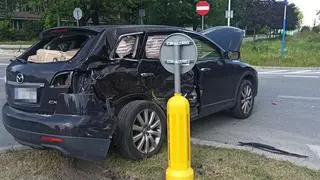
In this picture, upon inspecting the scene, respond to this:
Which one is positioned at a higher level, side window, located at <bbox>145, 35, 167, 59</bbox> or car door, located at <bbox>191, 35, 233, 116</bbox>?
side window, located at <bbox>145, 35, 167, 59</bbox>

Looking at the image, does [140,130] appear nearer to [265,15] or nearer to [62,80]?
[62,80]

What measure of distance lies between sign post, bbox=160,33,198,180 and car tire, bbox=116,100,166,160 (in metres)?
0.98

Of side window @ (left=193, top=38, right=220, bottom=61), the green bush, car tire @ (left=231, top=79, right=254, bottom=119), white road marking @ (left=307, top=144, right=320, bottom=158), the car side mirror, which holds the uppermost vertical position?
the green bush

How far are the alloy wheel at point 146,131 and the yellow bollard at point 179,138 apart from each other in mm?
1066

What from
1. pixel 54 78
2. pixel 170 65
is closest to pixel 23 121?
pixel 54 78

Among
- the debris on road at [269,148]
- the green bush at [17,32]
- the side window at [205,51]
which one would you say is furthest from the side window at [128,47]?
the green bush at [17,32]

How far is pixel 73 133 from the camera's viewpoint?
180 inches

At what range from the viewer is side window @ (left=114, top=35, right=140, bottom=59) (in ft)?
17.2

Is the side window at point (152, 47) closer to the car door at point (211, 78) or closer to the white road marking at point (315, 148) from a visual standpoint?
the car door at point (211, 78)

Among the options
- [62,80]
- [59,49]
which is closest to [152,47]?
[59,49]

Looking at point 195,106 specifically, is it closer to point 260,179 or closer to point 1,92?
point 260,179

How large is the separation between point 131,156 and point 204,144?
1.29 metres

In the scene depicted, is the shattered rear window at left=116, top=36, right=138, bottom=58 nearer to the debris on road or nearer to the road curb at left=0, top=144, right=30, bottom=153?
the road curb at left=0, top=144, right=30, bottom=153

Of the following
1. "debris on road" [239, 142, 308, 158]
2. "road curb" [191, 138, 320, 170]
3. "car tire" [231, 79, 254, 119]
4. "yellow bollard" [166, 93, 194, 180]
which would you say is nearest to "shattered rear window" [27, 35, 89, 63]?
"yellow bollard" [166, 93, 194, 180]
